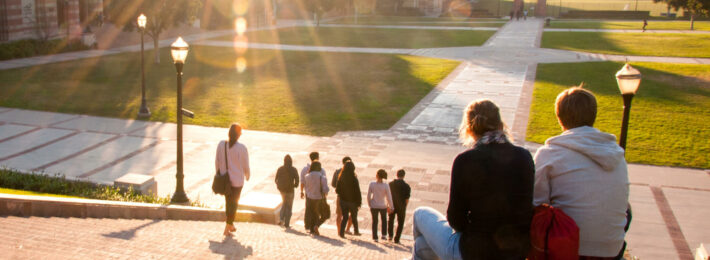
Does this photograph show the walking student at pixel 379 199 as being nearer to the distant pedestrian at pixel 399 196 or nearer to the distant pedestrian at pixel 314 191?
the distant pedestrian at pixel 399 196

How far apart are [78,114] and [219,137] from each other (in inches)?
222

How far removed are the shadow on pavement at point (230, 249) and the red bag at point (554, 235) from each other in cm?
405

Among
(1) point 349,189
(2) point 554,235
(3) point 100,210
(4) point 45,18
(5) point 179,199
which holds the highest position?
(4) point 45,18

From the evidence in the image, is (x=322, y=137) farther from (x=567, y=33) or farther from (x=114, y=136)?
(x=567, y=33)

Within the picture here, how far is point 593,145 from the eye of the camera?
12.3 ft

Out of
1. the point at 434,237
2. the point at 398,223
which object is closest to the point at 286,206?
the point at 398,223

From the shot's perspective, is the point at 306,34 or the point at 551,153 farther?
the point at 306,34

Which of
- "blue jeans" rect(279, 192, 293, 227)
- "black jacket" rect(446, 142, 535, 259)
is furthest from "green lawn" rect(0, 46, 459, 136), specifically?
"black jacket" rect(446, 142, 535, 259)

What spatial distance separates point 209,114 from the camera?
19.8 meters

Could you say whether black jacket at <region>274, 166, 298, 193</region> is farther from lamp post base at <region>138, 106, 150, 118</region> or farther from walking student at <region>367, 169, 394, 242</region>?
lamp post base at <region>138, 106, 150, 118</region>

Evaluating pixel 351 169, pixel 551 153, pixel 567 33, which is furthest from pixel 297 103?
pixel 567 33

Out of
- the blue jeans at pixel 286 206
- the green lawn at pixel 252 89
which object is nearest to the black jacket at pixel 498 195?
the blue jeans at pixel 286 206

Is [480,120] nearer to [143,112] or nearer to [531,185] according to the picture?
[531,185]

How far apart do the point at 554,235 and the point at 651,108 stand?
64.6 ft
